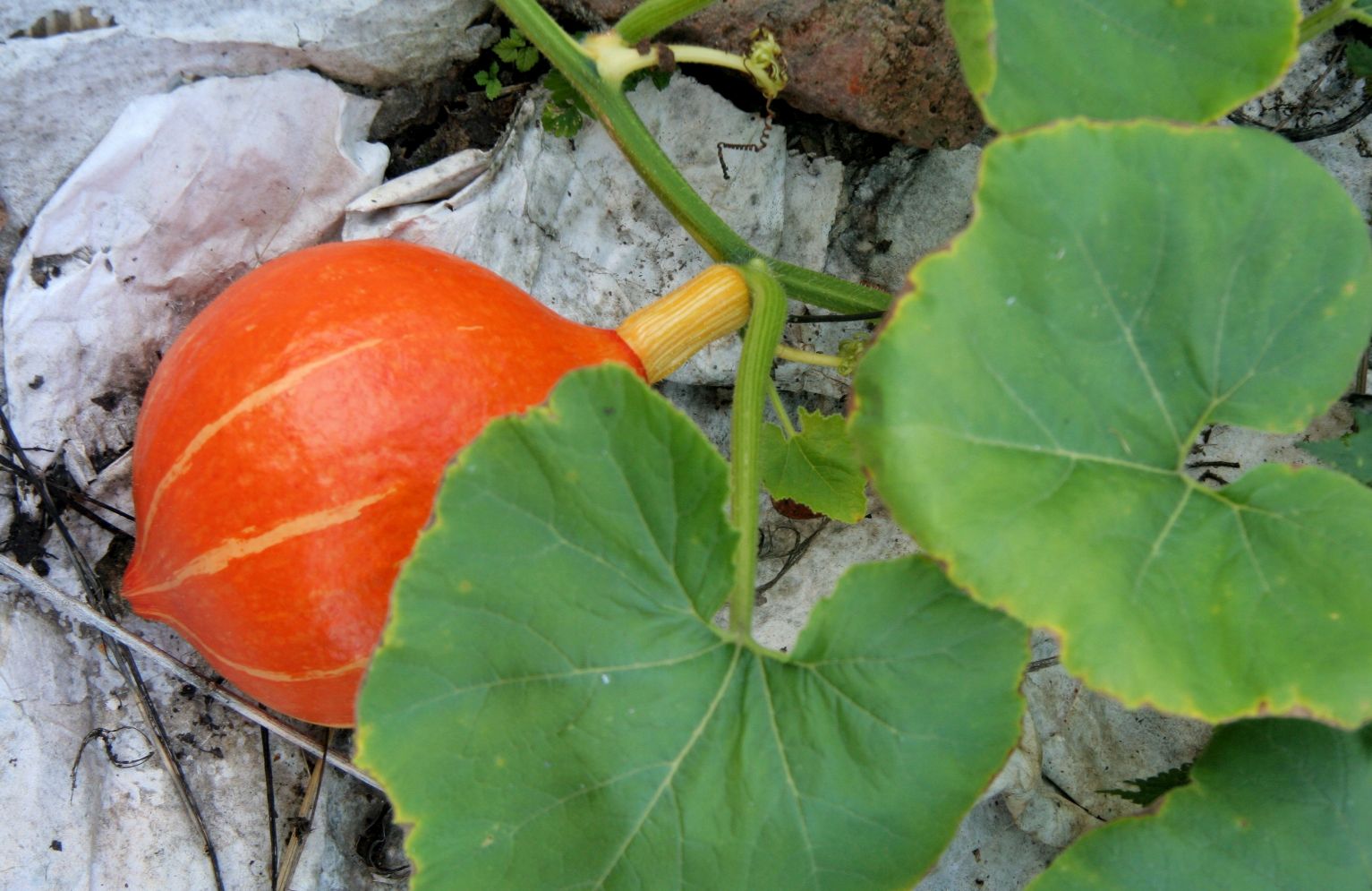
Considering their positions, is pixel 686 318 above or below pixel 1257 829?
above

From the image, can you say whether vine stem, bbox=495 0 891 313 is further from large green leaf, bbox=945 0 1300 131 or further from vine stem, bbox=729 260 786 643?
large green leaf, bbox=945 0 1300 131

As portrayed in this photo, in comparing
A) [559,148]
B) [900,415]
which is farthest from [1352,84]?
[900,415]

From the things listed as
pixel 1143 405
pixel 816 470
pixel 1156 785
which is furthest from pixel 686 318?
pixel 1156 785

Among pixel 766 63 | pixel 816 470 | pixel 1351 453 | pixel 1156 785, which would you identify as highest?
pixel 766 63

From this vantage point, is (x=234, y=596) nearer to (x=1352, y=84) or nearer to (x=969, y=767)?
(x=969, y=767)

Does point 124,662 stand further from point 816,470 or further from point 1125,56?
point 1125,56

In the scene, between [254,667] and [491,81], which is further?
[491,81]

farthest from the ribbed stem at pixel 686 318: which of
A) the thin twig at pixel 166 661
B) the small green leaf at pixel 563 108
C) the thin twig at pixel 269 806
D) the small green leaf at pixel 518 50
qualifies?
the thin twig at pixel 269 806
